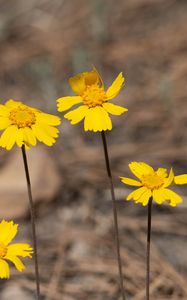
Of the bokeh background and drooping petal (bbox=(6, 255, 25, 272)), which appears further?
the bokeh background

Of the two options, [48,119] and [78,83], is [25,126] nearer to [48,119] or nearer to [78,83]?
[48,119]

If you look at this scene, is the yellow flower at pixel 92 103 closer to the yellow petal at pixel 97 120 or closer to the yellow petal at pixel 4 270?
the yellow petal at pixel 97 120

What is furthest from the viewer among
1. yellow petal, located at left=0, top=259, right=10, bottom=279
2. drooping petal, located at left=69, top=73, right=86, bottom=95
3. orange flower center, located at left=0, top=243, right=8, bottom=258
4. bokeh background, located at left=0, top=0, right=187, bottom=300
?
bokeh background, located at left=0, top=0, right=187, bottom=300

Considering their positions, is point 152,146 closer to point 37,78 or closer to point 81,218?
point 81,218

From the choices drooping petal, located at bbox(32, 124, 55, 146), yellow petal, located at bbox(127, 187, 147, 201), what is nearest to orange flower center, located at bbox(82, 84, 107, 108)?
drooping petal, located at bbox(32, 124, 55, 146)

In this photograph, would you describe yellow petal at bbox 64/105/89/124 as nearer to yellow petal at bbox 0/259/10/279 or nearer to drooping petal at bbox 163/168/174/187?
drooping petal at bbox 163/168/174/187
